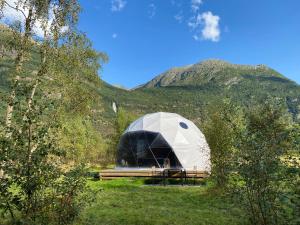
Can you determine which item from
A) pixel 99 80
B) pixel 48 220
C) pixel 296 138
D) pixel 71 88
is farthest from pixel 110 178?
pixel 296 138

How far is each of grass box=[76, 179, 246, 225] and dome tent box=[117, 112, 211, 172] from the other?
12431 millimetres

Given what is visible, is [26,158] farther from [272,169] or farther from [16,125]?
[272,169]

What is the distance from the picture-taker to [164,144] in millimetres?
35594

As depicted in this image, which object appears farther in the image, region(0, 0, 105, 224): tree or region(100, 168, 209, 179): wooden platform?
region(100, 168, 209, 179): wooden platform

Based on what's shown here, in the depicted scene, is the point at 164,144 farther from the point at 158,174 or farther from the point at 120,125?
the point at 120,125

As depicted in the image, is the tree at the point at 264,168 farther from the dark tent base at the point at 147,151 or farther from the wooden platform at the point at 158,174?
the dark tent base at the point at 147,151

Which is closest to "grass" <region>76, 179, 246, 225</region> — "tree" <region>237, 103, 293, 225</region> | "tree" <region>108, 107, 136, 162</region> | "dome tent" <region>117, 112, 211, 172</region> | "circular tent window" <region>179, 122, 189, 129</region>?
"tree" <region>237, 103, 293, 225</region>

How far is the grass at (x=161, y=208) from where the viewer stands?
523 inches

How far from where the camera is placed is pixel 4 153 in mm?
7809

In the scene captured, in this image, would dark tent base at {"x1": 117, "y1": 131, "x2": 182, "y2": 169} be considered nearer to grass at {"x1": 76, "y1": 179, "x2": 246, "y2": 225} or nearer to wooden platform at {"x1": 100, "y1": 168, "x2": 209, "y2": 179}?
wooden platform at {"x1": 100, "y1": 168, "x2": 209, "y2": 179}

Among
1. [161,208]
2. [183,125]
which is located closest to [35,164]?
[161,208]

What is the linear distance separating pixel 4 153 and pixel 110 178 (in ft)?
72.5

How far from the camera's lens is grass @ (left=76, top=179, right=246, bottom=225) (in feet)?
43.5

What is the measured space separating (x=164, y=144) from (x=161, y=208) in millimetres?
19896
